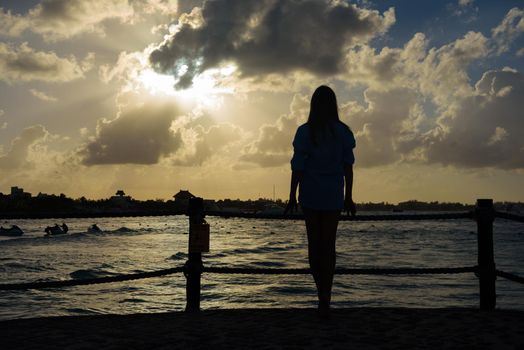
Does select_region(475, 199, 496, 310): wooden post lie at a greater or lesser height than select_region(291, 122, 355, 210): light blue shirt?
lesser

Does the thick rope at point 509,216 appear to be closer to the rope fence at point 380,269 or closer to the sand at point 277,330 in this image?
the rope fence at point 380,269

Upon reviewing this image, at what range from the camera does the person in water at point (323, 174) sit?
5.31 metres

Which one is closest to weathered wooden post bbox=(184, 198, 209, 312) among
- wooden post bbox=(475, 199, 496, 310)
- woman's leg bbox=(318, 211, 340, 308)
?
woman's leg bbox=(318, 211, 340, 308)

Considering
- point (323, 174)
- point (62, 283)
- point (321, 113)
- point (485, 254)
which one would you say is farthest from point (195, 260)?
point (485, 254)

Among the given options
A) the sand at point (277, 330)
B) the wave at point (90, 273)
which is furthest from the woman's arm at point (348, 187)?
the wave at point (90, 273)

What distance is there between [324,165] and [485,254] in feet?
8.06

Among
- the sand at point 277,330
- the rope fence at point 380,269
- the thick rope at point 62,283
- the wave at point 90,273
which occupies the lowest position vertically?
the wave at point 90,273

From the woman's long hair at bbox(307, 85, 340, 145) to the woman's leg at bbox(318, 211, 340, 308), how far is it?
76 centimetres

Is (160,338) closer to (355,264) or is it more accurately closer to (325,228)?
(325,228)

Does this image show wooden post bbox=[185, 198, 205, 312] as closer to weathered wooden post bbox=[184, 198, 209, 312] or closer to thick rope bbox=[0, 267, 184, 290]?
weathered wooden post bbox=[184, 198, 209, 312]

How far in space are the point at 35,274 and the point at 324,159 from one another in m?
22.9

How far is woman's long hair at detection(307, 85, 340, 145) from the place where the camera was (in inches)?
210

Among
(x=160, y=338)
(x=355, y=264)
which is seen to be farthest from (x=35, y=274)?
(x=160, y=338)

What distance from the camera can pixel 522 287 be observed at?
19.8m
